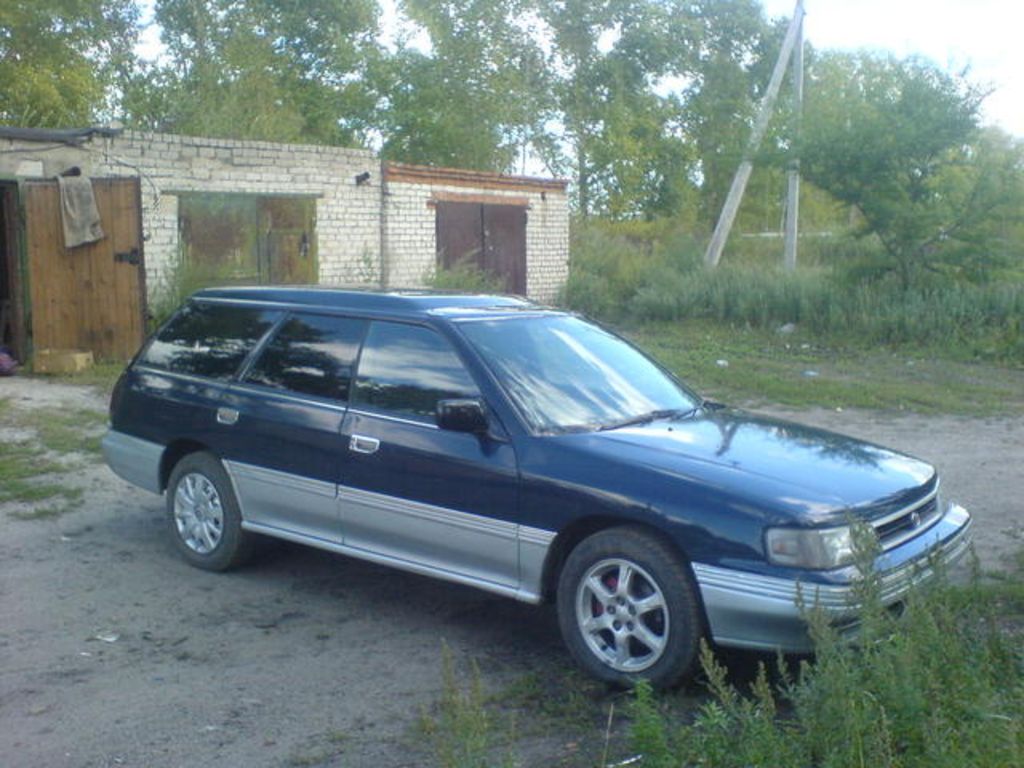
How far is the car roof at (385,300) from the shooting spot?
6508 millimetres

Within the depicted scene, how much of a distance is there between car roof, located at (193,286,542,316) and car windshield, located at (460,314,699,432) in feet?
0.67

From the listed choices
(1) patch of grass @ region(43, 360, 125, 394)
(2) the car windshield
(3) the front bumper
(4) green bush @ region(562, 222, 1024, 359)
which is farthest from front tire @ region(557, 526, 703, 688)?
(4) green bush @ region(562, 222, 1024, 359)

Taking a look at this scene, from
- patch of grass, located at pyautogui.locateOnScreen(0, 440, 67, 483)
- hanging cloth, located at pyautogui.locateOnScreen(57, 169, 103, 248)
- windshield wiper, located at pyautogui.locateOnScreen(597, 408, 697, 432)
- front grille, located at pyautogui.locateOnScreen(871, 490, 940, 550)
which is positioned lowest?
patch of grass, located at pyautogui.locateOnScreen(0, 440, 67, 483)

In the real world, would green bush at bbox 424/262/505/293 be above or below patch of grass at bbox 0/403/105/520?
above

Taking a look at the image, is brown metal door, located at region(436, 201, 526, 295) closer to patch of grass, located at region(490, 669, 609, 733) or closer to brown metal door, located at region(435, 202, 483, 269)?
brown metal door, located at region(435, 202, 483, 269)

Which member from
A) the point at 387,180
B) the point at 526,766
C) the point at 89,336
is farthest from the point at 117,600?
the point at 387,180

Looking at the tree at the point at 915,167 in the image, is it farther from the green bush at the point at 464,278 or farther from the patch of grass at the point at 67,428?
the patch of grass at the point at 67,428

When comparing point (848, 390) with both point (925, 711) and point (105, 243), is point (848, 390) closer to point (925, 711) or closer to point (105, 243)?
point (105, 243)

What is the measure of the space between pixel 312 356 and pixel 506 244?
17080 mm

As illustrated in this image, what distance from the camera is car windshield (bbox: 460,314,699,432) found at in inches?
236

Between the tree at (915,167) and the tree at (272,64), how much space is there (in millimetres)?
14437

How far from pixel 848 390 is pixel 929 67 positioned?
7252 mm

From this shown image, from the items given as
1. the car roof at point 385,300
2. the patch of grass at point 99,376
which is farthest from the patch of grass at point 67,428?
the car roof at point 385,300

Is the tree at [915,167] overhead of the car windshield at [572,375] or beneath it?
overhead
